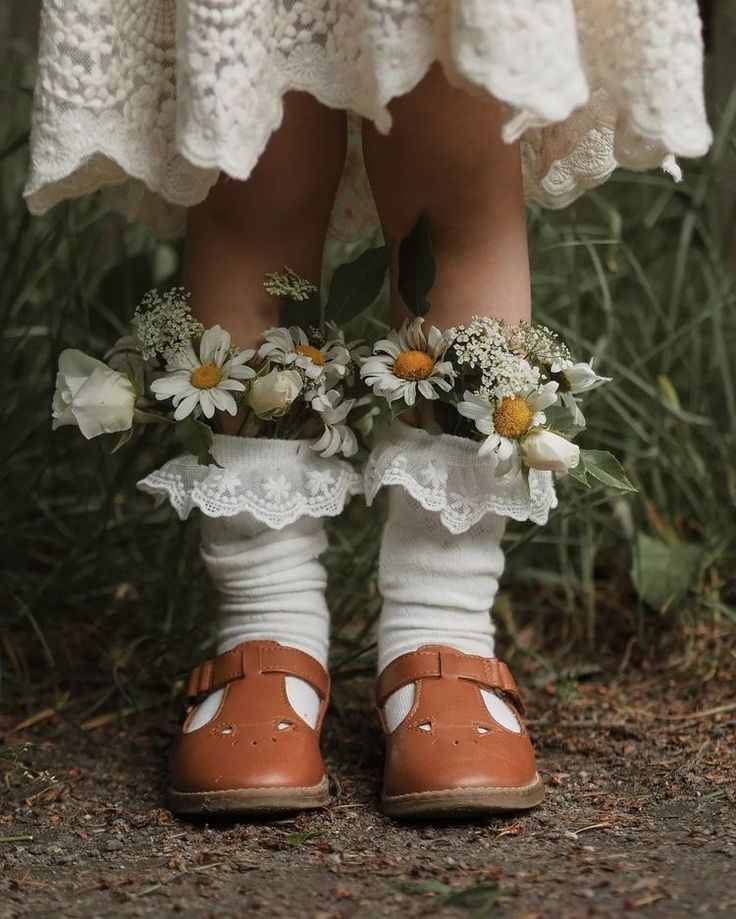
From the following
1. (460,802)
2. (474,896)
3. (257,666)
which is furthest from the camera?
(257,666)

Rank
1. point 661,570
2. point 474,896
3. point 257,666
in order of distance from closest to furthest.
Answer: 1. point 474,896
2. point 257,666
3. point 661,570

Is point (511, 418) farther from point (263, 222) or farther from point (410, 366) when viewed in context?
point (263, 222)

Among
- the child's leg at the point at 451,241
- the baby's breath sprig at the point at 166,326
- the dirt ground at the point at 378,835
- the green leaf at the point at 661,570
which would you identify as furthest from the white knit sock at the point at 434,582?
the green leaf at the point at 661,570

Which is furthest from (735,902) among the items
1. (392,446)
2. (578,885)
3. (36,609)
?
(36,609)

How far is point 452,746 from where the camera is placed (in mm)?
860

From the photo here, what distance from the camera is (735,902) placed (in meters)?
0.68

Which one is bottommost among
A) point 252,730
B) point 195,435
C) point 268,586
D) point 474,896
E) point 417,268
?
point 474,896

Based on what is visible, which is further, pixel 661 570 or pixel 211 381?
pixel 661 570

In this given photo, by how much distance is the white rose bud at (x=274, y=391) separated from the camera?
89 centimetres

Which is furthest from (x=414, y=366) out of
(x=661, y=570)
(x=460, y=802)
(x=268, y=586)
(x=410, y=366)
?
(x=661, y=570)

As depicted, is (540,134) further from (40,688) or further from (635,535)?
(40,688)

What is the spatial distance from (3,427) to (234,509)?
1.37ft

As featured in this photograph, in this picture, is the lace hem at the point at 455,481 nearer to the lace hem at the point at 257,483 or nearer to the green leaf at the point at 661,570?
the lace hem at the point at 257,483

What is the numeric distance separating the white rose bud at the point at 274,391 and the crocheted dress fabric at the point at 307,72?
146 mm
